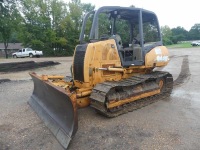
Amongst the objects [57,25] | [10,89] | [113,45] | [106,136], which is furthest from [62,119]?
[57,25]

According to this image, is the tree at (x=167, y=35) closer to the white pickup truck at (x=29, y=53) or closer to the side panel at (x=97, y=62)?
the white pickup truck at (x=29, y=53)

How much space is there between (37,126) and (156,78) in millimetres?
3681

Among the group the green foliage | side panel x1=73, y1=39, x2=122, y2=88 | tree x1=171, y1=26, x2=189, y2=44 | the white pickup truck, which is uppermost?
tree x1=171, y1=26, x2=189, y2=44

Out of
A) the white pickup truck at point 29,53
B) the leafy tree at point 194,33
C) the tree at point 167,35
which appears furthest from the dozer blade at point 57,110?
the leafy tree at point 194,33

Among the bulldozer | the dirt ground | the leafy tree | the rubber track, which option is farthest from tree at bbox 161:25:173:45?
the dirt ground

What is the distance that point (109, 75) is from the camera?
5883mm

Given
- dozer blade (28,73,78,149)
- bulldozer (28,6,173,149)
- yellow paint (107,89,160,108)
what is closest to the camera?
dozer blade (28,73,78,149)

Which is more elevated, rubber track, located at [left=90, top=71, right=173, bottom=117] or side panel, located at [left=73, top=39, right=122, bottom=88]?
side panel, located at [left=73, top=39, right=122, bottom=88]

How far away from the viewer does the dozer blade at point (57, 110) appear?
13.3 ft

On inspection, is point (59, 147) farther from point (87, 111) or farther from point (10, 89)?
point (10, 89)

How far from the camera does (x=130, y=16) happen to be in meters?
6.77

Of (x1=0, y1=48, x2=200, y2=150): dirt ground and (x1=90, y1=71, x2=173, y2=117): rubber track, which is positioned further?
(x1=90, y1=71, x2=173, y2=117): rubber track

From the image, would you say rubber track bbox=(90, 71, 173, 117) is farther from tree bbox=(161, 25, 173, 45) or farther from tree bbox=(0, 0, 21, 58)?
tree bbox=(161, 25, 173, 45)

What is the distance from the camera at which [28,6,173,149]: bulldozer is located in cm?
485
